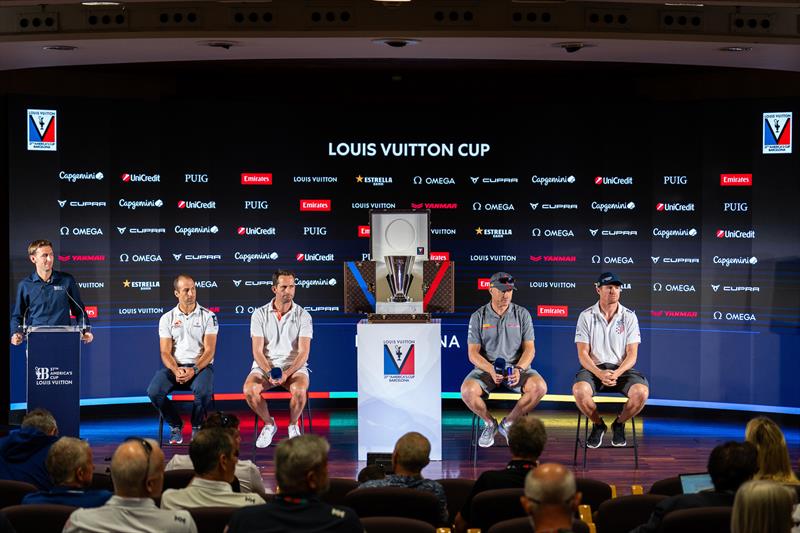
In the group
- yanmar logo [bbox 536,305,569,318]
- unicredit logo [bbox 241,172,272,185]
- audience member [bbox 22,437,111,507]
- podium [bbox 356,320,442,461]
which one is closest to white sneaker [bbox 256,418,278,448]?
podium [bbox 356,320,442,461]

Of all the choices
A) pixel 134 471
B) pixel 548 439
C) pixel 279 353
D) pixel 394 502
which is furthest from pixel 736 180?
pixel 134 471

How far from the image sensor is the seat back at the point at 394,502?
161 inches

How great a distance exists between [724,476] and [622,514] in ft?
1.40

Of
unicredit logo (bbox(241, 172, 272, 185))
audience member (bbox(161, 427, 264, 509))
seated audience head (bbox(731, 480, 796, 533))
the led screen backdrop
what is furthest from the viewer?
unicredit logo (bbox(241, 172, 272, 185))

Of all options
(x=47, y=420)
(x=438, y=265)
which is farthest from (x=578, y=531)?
(x=438, y=265)

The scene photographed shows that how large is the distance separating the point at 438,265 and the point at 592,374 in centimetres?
133

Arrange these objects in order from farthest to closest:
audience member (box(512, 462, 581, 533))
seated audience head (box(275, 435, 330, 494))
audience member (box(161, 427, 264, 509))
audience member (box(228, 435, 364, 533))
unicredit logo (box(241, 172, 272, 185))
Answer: unicredit logo (box(241, 172, 272, 185)), audience member (box(161, 427, 264, 509)), seated audience head (box(275, 435, 330, 494)), audience member (box(228, 435, 364, 533)), audience member (box(512, 462, 581, 533))

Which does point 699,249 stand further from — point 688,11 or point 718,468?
point 718,468

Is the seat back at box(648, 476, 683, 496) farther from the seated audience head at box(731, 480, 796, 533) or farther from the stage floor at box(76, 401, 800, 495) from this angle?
the stage floor at box(76, 401, 800, 495)

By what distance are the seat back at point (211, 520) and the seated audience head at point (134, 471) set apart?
193 millimetres

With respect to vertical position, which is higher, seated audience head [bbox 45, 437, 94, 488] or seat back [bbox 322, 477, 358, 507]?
seated audience head [bbox 45, 437, 94, 488]

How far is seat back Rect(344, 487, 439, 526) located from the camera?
161 inches

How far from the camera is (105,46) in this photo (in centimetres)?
736

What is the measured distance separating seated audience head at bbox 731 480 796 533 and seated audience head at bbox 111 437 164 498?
6.15 feet
